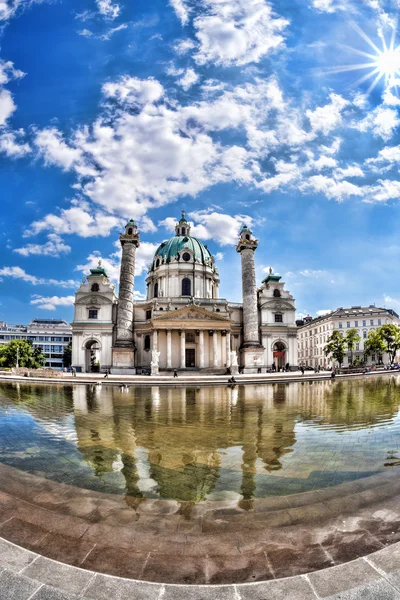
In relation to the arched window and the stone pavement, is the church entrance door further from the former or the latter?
the stone pavement

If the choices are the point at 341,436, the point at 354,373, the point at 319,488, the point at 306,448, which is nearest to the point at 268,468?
the point at 319,488

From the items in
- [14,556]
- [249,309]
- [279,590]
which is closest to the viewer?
[279,590]

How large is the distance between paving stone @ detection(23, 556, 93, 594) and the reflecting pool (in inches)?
94.6

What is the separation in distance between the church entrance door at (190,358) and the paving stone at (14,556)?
180ft

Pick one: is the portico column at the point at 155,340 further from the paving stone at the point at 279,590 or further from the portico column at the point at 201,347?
the paving stone at the point at 279,590

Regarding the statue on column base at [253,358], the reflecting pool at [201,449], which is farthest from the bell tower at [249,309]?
the reflecting pool at [201,449]

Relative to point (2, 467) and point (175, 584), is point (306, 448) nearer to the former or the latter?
point (175, 584)

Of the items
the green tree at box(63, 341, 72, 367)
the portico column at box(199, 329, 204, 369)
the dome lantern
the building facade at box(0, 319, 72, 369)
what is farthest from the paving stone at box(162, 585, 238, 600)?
the building facade at box(0, 319, 72, 369)

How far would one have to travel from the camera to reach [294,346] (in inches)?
2518

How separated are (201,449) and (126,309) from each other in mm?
50501

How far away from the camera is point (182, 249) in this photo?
231 feet

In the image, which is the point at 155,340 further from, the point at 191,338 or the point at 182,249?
the point at 182,249

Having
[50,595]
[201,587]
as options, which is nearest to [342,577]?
[201,587]

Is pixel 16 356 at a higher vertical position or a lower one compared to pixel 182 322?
lower
